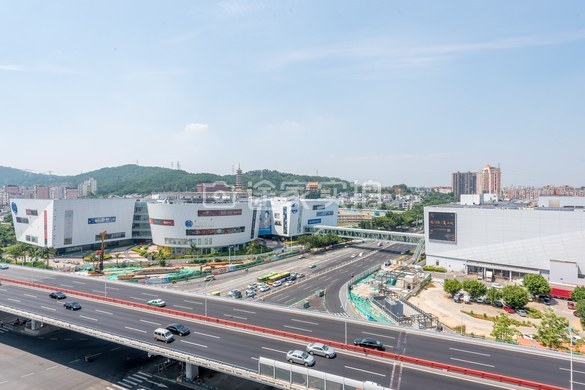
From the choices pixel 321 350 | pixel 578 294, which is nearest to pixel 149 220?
pixel 321 350

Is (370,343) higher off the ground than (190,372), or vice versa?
(370,343)

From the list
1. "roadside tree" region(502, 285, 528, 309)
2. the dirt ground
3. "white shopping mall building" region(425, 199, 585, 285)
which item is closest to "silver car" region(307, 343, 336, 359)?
the dirt ground

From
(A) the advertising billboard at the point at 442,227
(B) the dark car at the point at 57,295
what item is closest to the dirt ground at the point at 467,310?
(A) the advertising billboard at the point at 442,227

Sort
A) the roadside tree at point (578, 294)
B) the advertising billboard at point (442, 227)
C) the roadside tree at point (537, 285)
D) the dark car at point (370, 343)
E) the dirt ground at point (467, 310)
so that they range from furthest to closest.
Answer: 1. the advertising billboard at point (442, 227)
2. the roadside tree at point (537, 285)
3. the roadside tree at point (578, 294)
4. the dirt ground at point (467, 310)
5. the dark car at point (370, 343)

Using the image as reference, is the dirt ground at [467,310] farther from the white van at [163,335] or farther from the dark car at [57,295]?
the dark car at [57,295]

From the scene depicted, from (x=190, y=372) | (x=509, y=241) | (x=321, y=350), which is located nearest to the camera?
(x=321, y=350)

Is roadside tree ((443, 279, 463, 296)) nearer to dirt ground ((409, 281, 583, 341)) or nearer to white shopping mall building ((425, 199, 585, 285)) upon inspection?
dirt ground ((409, 281, 583, 341))

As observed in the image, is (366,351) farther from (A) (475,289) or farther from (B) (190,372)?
(A) (475,289)
